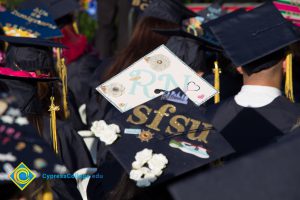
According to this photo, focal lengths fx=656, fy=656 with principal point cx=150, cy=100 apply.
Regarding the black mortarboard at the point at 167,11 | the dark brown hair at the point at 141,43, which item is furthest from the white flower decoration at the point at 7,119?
the black mortarboard at the point at 167,11

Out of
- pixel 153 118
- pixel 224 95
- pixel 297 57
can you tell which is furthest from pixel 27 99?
pixel 297 57

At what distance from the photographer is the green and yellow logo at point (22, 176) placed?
2.45 meters

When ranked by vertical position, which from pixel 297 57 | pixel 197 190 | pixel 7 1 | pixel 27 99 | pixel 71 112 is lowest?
pixel 7 1

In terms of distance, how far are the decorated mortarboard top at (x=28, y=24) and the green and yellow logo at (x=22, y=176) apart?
2849 millimetres

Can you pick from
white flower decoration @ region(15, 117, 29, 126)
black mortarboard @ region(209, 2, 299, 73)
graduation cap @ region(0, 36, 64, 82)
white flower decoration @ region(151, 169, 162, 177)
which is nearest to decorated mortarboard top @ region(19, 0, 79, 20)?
graduation cap @ region(0, 36, 64, 82)

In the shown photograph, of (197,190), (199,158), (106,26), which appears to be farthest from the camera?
(106,26)

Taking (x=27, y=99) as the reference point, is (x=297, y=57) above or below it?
below

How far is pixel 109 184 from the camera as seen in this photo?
3.39 meters

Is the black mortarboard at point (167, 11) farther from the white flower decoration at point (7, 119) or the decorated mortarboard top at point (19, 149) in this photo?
the white flower decoration at point (7, 119)

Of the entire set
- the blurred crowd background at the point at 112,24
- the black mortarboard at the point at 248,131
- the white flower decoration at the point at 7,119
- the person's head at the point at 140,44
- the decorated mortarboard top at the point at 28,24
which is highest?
the white flower decoration at the point at 7,119

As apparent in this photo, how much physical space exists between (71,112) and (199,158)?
2218 millimetres

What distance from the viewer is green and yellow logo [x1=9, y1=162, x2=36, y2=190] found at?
96.5 inches

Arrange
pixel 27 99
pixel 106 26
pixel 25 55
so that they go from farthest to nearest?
1. pixel 106 26
2. pixel 25 55
3. pixel 27 99

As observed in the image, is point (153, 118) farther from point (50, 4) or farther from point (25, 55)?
point (50, 4)
